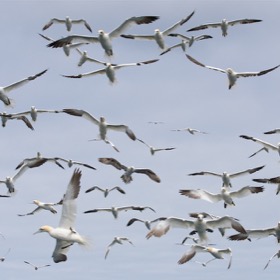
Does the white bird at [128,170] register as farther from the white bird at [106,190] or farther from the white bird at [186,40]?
the white bird at [106,190]

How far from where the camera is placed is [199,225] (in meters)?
34.8

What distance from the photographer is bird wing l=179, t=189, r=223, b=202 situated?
120ft

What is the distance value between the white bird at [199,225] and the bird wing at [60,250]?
134 inches

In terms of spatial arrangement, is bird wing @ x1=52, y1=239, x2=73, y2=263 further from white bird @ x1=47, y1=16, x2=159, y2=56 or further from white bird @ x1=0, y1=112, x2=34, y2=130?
white bird @ x1=0, y1=112, x2=34, y2=130

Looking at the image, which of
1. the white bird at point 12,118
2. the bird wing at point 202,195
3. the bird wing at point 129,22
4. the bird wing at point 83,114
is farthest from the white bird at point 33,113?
the bird wing at point 202,195

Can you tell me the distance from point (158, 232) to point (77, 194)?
4.10 metres

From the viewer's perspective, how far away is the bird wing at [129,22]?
3991cm

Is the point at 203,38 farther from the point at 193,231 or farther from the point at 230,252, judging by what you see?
the point at 193,231

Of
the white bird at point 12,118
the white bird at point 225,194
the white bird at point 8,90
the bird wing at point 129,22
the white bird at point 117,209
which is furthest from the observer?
the white bird at point 117,209

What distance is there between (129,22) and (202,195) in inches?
404

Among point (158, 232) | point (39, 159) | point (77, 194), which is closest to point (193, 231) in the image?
point (158, 232)

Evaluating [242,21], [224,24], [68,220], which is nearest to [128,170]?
[224,24]

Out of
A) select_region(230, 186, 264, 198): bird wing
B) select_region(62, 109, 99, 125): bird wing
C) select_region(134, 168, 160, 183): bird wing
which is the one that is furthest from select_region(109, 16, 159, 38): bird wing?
select_region(230, 186, 264, 198): bird wing

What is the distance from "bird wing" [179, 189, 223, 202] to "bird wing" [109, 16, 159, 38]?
9.48 meters
